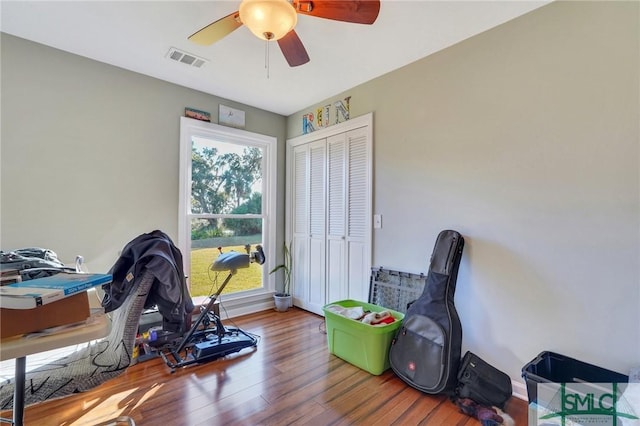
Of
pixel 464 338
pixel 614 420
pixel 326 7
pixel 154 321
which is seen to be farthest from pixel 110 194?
pixel 614 420

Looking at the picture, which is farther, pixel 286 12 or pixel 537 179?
pixel 537 179

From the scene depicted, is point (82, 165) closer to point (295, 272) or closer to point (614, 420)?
point (295, 272)

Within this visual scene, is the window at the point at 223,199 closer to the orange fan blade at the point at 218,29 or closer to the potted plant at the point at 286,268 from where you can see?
the potted plant at the point at 286,268

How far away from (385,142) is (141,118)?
2.40 metres

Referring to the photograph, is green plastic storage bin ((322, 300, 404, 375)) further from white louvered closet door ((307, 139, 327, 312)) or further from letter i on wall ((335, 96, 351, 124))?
letter i on wall ((335, 96, 351, 124))

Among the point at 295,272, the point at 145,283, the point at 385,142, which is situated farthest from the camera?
the point at 295,272

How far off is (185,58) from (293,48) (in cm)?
130

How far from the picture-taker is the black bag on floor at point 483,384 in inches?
72.9

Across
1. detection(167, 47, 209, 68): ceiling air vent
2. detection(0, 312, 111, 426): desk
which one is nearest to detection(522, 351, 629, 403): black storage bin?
detection(0, 312, 111, 426): desk

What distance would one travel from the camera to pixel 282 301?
12.3ft

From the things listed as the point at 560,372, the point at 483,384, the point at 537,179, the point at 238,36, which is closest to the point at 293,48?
the point at 238,36

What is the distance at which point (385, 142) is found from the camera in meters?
2.85

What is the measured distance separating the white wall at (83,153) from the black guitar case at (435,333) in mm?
2483

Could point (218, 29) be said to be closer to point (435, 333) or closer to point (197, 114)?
point (197, 114)
